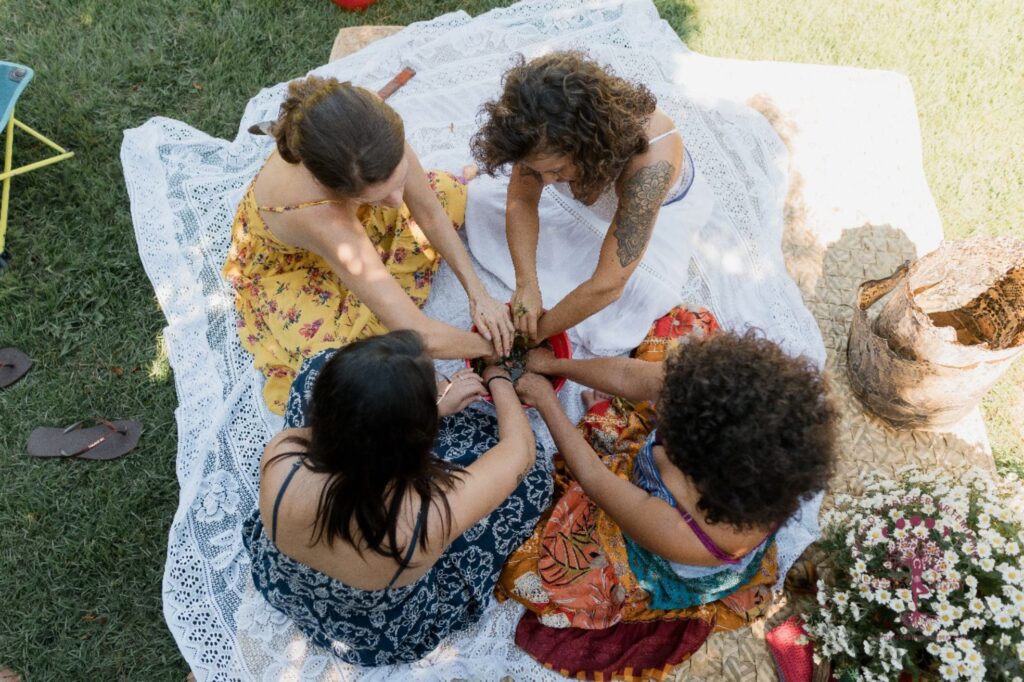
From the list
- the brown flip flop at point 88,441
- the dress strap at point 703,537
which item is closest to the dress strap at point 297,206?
the brown flip flop at point 88,441

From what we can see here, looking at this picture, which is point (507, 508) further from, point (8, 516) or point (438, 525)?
point (8, 516)

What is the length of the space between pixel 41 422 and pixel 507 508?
96.8 inches

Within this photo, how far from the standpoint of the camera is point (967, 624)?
2.33 meters

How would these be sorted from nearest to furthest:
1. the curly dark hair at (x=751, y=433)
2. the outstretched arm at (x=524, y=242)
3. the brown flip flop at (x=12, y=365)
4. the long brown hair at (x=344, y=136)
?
the curly dark hair at (x=751, y=433) < the long brown hair at (x=344, y=136) < the outstretched arm at (x=524, y=242) < the brown flip flop at (x=12, y=365)

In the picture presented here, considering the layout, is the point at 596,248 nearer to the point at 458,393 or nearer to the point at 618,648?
the point at 458,393

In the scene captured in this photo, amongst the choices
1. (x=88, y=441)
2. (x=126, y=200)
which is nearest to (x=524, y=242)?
(x=88, y=441)

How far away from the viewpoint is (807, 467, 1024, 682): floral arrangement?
92.0 inches

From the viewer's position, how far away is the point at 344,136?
8.36ft

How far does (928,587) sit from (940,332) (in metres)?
1.03

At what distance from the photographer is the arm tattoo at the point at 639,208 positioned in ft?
9.58

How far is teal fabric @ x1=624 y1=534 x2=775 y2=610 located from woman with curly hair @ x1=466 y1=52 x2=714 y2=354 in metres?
1.02

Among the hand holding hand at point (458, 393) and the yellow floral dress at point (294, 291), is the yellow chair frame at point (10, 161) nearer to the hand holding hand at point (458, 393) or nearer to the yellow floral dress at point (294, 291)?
the yellow floral dress at point (294, 291)

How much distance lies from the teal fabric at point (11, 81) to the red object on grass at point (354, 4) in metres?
2.02

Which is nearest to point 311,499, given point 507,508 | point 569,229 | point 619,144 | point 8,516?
point 507,508
